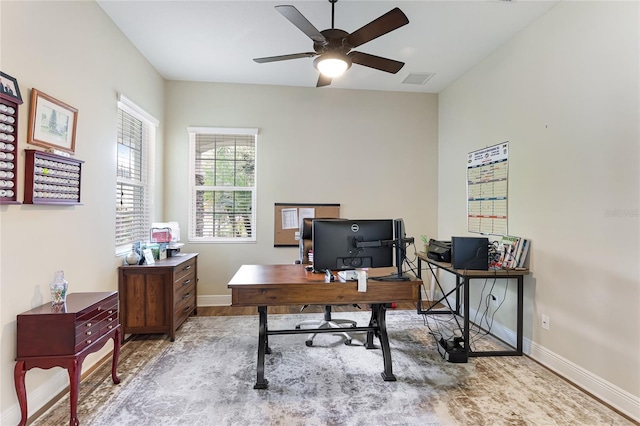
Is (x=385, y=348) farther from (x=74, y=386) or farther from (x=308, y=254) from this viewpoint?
(x=74, y=386)

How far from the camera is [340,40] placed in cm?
224

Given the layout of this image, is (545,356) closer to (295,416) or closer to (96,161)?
(295,416)

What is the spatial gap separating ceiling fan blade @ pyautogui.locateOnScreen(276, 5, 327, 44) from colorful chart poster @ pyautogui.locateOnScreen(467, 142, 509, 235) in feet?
7.18

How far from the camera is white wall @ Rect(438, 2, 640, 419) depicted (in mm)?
1999

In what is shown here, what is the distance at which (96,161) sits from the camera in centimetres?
255

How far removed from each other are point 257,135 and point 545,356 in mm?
3981

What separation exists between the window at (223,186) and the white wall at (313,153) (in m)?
0.12

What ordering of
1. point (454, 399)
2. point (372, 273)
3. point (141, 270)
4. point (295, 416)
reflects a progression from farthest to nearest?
point (141, 270)
point (372, 273)
point (454, 399)
point (295, 416)

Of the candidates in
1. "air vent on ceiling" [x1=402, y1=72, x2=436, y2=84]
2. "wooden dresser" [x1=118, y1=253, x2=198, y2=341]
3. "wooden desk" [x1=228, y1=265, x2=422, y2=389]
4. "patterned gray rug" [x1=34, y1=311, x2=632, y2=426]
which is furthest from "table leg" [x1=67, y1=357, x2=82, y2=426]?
"air vent on ceiling" [x1=402, y1=72, x2=436, y2=84]

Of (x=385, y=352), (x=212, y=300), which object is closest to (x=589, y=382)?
(x=385, y=352)

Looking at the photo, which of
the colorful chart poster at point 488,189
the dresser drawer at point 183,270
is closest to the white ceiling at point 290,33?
the colorful chart poster at point 488,189

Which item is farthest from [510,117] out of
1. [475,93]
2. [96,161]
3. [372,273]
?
[96,161]

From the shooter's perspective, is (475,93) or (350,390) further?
(475,93)

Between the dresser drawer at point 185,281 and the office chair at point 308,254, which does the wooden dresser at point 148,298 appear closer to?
the dresser drawer at point 185,281
